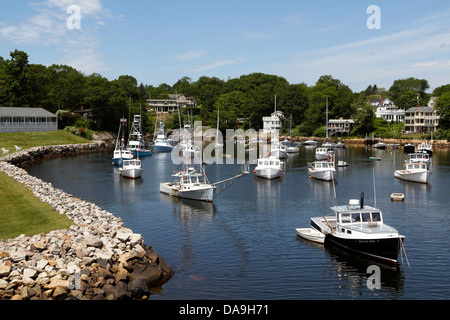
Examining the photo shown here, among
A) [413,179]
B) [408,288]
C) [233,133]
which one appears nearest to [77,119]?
[233,133]

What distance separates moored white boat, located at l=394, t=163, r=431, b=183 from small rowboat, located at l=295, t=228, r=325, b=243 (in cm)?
3853

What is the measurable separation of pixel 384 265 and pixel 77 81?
15891cm

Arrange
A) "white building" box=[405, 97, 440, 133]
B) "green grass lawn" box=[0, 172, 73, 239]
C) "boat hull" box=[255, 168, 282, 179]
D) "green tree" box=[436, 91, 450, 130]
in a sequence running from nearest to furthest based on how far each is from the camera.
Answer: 1. "green grass lawn" box=[0, 172, 73, 239]
2. "boat hull" box=[255, 168, 282, 179]
3. "green tree" box=[436, 91, 450, 130]
4. "white building" box=[405, 97, 440, 133]

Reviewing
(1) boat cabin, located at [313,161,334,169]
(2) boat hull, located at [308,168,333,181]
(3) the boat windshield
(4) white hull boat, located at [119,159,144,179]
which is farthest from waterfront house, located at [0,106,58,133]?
(3) the boat windshield

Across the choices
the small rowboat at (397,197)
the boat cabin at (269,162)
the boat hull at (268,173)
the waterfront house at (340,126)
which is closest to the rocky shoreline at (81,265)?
the small rowboat at (397,197)

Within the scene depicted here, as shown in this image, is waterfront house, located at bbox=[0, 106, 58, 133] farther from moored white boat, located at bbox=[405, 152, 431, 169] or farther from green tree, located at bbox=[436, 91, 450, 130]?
green tree, located at bbox=[436, 91, 450, 130]

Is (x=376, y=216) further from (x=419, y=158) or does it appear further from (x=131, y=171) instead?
(x=419, y=158)

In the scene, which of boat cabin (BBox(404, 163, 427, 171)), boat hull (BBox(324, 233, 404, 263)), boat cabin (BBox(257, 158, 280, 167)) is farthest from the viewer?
boat cabin (BBox(257, 158, 280, 167))

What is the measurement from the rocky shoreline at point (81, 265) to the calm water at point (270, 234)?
198cm

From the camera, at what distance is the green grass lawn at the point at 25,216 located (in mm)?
32656

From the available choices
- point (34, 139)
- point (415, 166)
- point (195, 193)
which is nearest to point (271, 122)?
point (34, 139)

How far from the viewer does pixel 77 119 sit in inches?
6398

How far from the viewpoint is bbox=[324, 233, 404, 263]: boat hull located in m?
33.2

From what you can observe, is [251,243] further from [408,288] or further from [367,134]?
[367,134]
